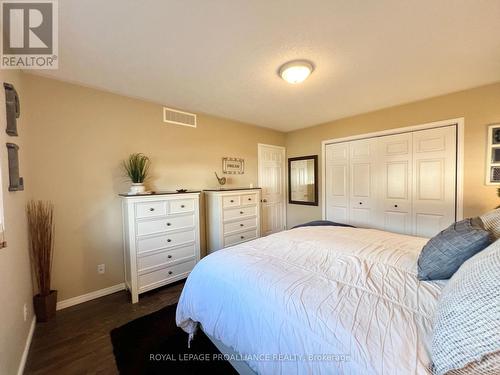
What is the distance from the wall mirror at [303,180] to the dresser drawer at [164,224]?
2451mm

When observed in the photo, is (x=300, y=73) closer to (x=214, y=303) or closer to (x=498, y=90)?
(x=214, y=303)

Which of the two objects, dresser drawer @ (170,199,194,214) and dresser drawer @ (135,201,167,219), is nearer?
dresser drawer @ (135,201,167,219)

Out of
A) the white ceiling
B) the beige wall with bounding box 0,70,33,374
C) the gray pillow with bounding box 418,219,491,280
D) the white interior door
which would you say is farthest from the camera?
the white interior door

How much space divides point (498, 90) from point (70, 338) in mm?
4982

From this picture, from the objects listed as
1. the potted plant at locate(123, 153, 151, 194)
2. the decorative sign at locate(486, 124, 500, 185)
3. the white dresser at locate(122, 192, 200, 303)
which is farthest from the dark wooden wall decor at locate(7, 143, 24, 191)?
the decorative sign at locate(486, 124, 500, 185)

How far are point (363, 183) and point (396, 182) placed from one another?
0.46 metres

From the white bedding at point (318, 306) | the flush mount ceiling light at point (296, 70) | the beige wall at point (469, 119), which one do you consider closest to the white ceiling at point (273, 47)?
the flush mount ceiling light at point (296, 70)

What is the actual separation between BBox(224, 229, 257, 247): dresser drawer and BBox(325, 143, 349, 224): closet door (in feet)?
5.05

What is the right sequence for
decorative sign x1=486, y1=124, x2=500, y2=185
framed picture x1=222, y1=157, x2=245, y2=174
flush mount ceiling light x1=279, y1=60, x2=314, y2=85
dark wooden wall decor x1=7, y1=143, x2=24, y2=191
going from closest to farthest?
dark wooden wall decor x1=7, y1=143, x2=24, y2=191, flush mount ceiling light x1=279, y1=60, x2=314, y2=85, decorative sign x1=486, y1=124, x2=500, y2=185, framed picture x1=222, y1=157, x2=245, y2=174

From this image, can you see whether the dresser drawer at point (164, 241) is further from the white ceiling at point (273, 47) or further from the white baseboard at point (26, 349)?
the white ceiling at point (273, 47)

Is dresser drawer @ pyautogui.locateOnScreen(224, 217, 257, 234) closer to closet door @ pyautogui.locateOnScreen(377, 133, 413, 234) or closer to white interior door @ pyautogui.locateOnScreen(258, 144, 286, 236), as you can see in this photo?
white interior door @ pyautogui.locateOnScreen(258, 144, 286, 236)

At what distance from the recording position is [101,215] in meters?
2.41

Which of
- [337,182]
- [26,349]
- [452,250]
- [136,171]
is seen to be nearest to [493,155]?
[337,182]

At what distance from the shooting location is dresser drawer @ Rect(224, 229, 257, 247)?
3.08 m
